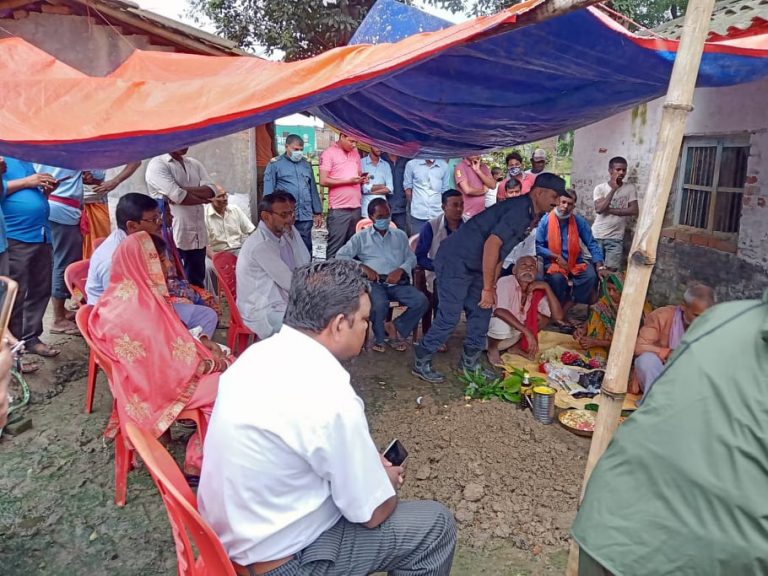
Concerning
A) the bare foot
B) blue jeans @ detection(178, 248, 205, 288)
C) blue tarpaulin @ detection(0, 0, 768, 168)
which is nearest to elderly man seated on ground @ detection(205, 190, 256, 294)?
blue jeans @ detection(178, 248, 205, 288)

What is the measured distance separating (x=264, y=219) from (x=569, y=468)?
2449 millimetres

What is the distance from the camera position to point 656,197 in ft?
5.59

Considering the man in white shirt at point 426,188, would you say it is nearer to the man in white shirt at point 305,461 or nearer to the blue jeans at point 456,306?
the blue jeans at point 456,306

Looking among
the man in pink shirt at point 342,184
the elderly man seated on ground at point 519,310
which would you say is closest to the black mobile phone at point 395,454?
the elderly man seated on ground at point 519,310

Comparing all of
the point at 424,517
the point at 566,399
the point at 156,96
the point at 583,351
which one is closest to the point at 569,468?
the point at 566,399

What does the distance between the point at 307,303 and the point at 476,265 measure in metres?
2.86

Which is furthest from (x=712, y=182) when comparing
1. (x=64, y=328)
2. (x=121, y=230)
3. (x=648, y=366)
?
(x=64, y=328)

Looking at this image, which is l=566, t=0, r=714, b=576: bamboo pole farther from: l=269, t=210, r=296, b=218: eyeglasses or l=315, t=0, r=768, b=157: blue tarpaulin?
l=269, t=210, r=296, b=218: eyeglasses

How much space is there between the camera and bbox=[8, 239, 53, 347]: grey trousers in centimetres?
415

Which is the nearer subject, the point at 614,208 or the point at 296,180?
the point at 614,208

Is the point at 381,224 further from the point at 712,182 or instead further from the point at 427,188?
the point at 712,182

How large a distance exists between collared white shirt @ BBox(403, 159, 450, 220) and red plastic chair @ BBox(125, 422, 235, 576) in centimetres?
540

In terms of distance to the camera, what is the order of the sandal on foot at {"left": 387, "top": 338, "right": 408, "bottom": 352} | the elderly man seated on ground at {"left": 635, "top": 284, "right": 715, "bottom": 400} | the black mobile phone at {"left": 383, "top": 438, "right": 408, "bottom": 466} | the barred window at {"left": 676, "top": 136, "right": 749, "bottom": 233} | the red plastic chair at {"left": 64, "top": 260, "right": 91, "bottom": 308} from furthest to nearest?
1. the barred window at {"left": 676, "top": 136, "right": 749, "bottom": 233}
2. the sandal on foot at {"left": 387, "top": 338, "right": 408, "bottom": 352}
3. the red plastic chair at {"left": 64, "top": 260, "right": 91, "bottom": 308}
4. the elderly man seated on ground at {"left": 635, "top": 284, "right": 715, "bottom": 400}
5. the black mobile phone at {"left": 383, "top": 438, "right": 408, "bottom": 466}

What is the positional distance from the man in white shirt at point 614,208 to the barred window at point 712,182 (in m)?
0.50
